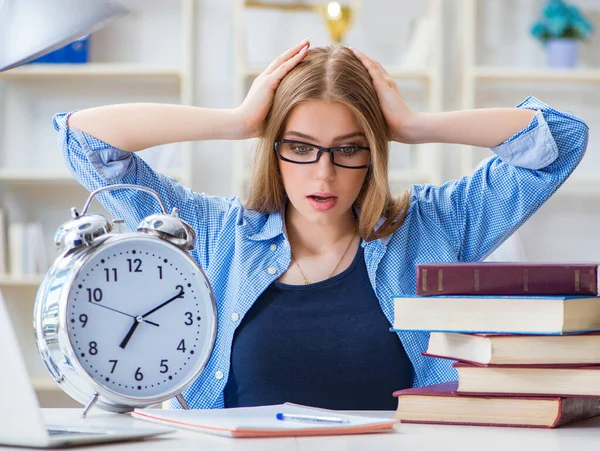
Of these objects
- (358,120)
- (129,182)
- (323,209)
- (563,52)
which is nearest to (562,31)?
(563,52)

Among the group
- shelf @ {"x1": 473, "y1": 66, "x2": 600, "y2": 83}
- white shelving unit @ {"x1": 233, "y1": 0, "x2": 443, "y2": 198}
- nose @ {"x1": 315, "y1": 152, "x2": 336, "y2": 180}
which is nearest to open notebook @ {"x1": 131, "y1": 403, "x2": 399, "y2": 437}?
nose @ {"x1": 315, "y1": 152, "x2": 336, "y2": 180}

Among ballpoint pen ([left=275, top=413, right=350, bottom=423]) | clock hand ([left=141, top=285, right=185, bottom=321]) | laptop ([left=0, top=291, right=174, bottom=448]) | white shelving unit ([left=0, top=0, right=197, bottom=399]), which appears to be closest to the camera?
laptop ([left=0, top=291, right=174, bottom=448])

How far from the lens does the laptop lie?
85cm

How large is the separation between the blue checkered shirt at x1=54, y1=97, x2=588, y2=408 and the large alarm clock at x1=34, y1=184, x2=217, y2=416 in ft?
1.43

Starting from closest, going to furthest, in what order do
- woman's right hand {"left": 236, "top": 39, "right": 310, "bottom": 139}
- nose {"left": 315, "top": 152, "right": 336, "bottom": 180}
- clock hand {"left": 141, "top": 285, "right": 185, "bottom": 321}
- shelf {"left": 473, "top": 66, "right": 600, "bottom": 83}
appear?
clock hand {"left": 141, "top": 285, "right": 185, "bottom": 321} → nose {"left": 315, "top": 152, "right": 336, "bottom": 180} → woman's right hand {"left": 236, "top": 39, "right": 310, "bottom": 139} → shelf {"left": 473, "top": 66, "right": 600, "bottom": 83}

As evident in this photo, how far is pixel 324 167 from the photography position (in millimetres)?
1479

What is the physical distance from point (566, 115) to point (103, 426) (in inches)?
43.1

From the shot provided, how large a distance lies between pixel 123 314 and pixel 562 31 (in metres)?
2.80

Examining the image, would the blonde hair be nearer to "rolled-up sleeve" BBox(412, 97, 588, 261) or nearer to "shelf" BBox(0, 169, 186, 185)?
"rolled-up sleeve" BBox(412, 97, 588, 261)

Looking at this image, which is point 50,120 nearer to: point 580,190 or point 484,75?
point 484,75

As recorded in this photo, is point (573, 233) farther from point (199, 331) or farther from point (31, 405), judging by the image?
point (31, 405)

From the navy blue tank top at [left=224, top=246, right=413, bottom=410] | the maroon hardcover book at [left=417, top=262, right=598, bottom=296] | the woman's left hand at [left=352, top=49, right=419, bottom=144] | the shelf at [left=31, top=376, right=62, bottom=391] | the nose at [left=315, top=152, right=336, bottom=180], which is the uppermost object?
the woman's left hand at [left=352, top=49, right=419, bottom=144]

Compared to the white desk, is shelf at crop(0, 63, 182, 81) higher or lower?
higher

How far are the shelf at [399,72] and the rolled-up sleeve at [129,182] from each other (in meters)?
1.68
